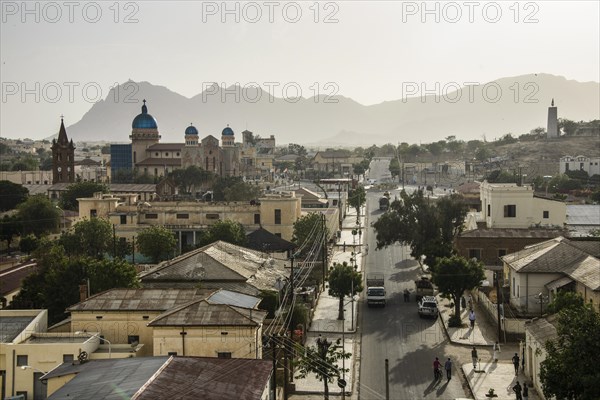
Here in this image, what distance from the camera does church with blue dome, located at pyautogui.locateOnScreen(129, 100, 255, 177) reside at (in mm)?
102125

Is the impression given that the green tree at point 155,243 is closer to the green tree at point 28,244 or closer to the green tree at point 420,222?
the green tree at point 28,244

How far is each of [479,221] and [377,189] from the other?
65443 millimetres

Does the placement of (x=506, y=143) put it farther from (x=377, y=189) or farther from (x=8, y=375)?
(x=8, y=375)

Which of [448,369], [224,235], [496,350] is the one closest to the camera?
[448,369]

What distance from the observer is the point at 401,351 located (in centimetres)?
3058

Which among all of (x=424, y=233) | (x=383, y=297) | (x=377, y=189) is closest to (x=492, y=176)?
(x=377, y=189)

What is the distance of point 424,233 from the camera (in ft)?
150

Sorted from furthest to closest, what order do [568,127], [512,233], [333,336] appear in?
1. [568,127]
2. [512,233]
3. [333,336]

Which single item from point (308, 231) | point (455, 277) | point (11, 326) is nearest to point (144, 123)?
point (308, 231)

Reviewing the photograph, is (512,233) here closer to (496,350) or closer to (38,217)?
(496,350)

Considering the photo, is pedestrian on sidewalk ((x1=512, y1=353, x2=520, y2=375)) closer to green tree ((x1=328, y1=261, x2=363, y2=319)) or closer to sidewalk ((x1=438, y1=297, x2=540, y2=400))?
sidewalk ((x1=438, y1=297, x2=540, y2=400))

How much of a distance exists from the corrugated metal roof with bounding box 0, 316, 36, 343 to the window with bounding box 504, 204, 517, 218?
32895 millimetres

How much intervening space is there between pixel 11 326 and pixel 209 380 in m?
8.87

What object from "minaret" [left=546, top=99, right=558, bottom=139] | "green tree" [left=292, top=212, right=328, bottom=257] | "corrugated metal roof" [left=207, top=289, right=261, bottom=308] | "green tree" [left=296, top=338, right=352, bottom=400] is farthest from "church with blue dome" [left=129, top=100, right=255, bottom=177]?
"minaret" [left=546, top=99, right=558, bottom=139]
